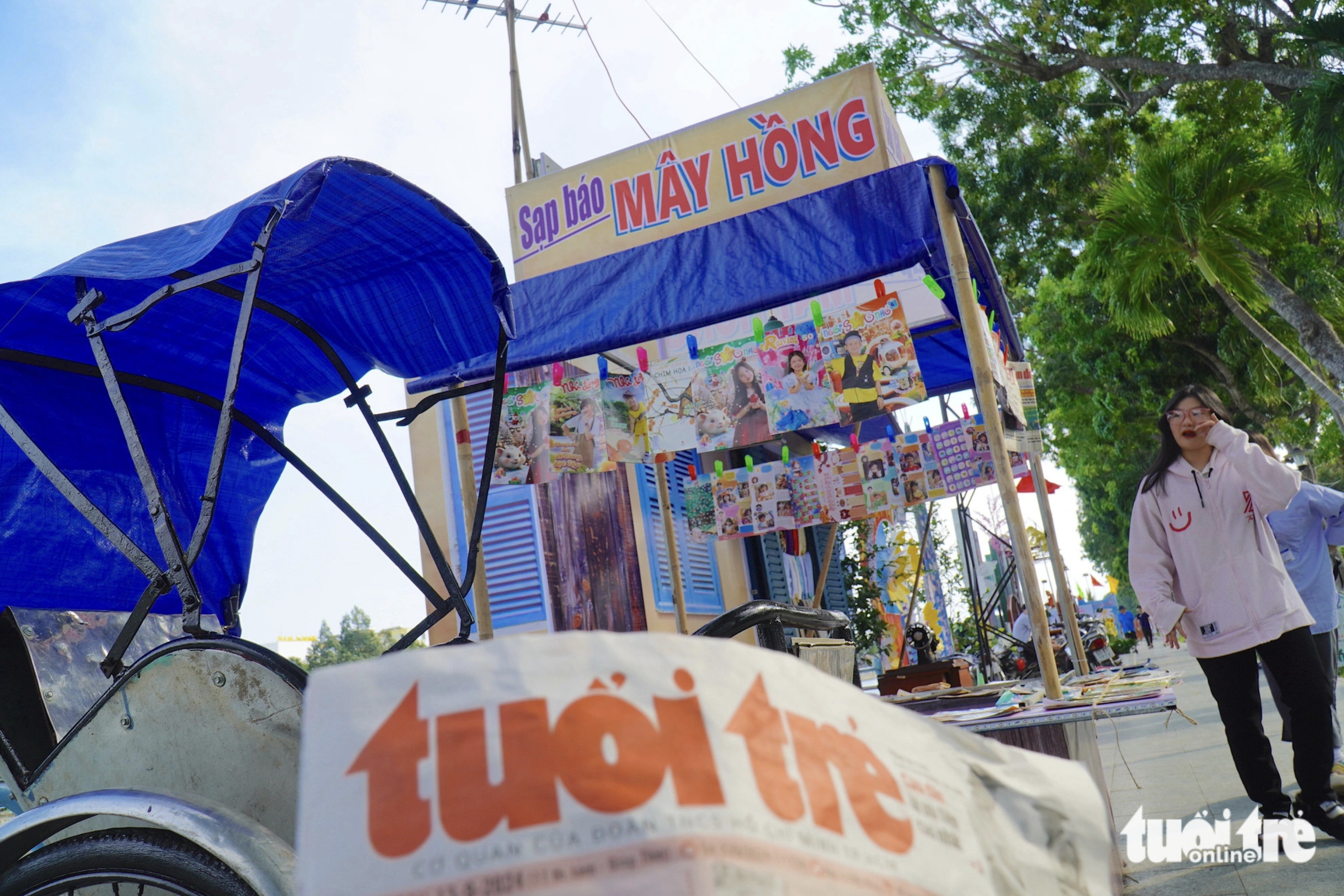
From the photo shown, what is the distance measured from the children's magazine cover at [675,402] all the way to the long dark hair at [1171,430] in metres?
2.59

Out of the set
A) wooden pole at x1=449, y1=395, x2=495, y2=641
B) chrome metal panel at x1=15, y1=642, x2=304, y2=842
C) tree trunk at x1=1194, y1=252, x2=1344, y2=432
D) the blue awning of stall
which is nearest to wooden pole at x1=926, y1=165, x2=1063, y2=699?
the blue awning of stall

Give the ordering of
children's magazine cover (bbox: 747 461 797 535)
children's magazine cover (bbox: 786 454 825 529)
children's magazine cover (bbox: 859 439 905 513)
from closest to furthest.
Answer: children's magazine cover (bbox: 859 439 905 513), children's magazine cover (bbox: 786 454 825 529), children's magazine cover (bbox: 747 461 797 535)

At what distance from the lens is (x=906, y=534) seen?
14.2 metres

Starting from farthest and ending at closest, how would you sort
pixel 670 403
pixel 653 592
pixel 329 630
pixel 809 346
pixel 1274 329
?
pixel 329 630 → pixel 1274 329 → pixel 653 592 → pixel 670 403 → pixel 809 346

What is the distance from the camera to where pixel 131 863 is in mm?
1783

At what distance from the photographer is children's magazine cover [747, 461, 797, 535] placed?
6891 millimetres

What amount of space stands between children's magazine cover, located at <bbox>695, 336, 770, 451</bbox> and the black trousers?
2736mm

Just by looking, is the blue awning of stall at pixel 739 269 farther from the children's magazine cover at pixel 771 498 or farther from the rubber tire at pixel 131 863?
the rubber tire at pixel 131 863

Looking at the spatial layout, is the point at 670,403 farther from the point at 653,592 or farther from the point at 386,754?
the point at 386,754

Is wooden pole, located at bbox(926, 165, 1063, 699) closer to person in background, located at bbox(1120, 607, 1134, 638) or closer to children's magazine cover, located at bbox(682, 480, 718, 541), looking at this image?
children's magazine cover, located at bbox(682, 480, 718, 541)

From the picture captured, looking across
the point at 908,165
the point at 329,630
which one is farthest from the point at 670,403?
the point at 329,630

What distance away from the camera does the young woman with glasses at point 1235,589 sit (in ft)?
12.4

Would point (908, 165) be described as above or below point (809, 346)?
above

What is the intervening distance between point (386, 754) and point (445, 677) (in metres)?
0.09
